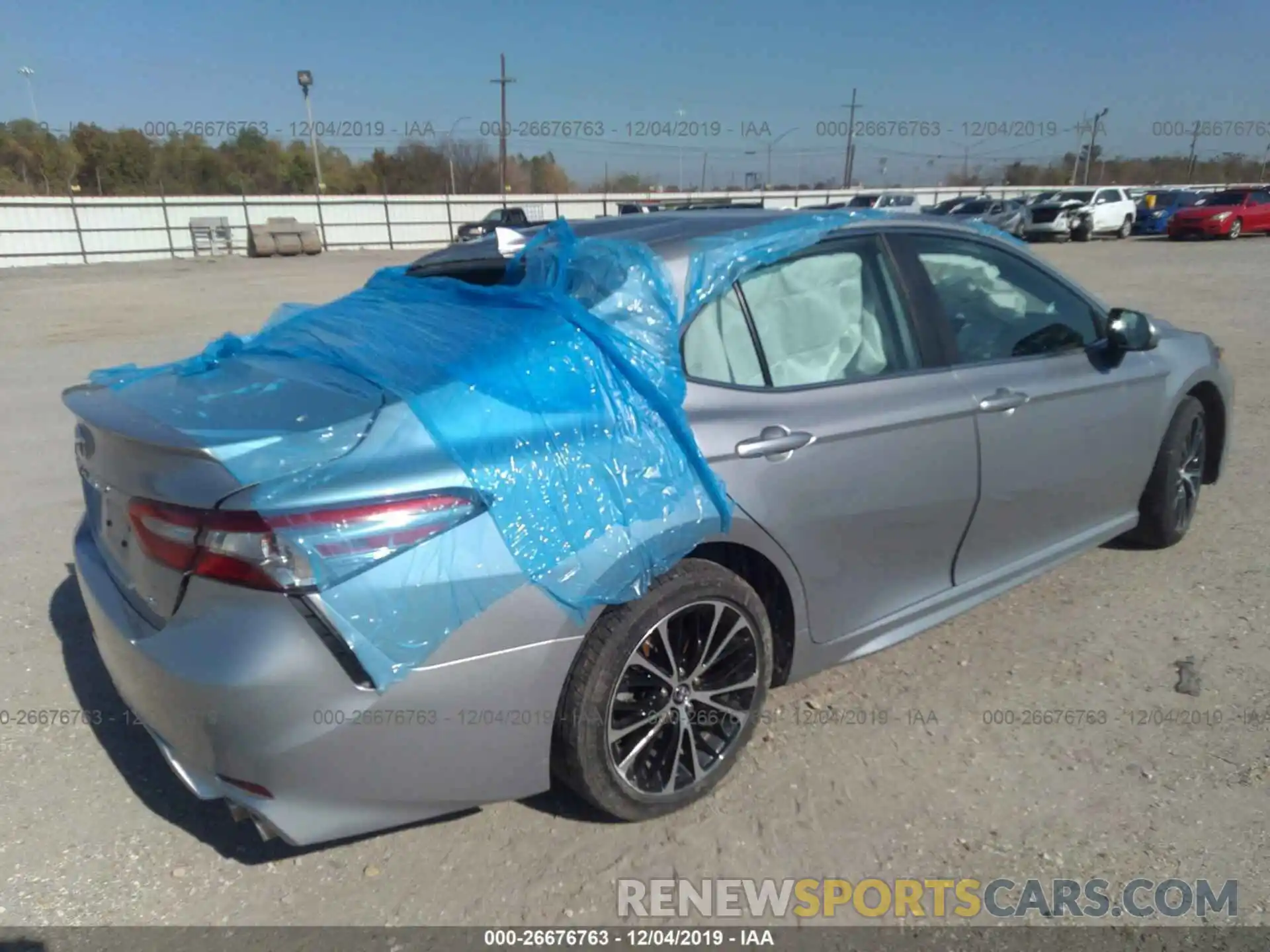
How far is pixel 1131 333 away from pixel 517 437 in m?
2.83

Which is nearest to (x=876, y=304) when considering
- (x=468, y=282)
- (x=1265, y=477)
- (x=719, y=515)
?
(x=719, y=515)

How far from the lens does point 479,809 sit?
2680 millimetres

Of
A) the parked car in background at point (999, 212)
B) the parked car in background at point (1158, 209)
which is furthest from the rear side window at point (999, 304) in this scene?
the parked car in background at point (1158, 209)

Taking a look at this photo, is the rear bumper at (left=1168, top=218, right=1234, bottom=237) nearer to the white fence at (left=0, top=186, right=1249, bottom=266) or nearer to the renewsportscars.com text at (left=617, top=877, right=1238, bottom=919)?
the white fence at (left=0, top=186, right=1249, bottom=266)

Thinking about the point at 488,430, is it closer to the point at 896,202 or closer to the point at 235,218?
the point at 896,202

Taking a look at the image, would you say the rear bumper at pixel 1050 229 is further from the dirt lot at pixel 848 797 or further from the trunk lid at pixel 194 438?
the trunk lid at pixel 194 438

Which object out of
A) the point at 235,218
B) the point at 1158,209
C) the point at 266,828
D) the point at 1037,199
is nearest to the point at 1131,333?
the point at 266,828

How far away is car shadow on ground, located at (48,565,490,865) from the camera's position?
2.52 meters

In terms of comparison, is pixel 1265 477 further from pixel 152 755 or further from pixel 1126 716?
pixel 152 755

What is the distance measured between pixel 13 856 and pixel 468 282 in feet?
7.22

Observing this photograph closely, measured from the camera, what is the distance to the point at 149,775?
282 cm

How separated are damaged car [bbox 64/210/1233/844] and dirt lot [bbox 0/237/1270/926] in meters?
0.25

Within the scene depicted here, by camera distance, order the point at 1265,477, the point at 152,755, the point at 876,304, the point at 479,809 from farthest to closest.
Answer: the point at 1265,477 → the point at 876,304 → the point at 152,755 → the point at 479,809

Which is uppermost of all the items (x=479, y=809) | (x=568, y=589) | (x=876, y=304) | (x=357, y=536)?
(x=876, y=304)
